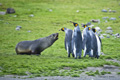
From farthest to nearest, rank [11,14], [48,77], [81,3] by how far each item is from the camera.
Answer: [81,3] < [11,14] < [48,77]

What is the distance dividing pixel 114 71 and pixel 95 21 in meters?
21.2

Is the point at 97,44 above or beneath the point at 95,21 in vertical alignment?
above

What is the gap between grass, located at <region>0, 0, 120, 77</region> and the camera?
370 inches

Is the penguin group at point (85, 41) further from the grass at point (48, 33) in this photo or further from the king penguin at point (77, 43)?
the grass at point (48, 33)

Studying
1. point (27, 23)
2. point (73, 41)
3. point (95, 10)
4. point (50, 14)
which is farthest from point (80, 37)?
point (95, 10)

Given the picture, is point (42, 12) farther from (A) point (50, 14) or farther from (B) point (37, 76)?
(B) point (37, 76)

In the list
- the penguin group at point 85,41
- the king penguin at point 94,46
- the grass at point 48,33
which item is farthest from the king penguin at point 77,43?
the king penguin at point 94,46

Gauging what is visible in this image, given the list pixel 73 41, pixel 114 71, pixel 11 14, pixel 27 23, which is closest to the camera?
pixel 114 71

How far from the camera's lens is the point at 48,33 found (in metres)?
24.0

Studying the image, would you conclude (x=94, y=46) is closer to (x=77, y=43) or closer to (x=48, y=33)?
(x=77, y=43)

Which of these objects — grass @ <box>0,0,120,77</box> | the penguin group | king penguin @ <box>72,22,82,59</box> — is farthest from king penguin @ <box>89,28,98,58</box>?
king penguin @ <box>72,22,82,59</box>

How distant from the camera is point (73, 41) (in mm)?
12242

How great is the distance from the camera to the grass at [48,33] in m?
9.40

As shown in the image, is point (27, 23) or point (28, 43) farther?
A: point (27, 23)
